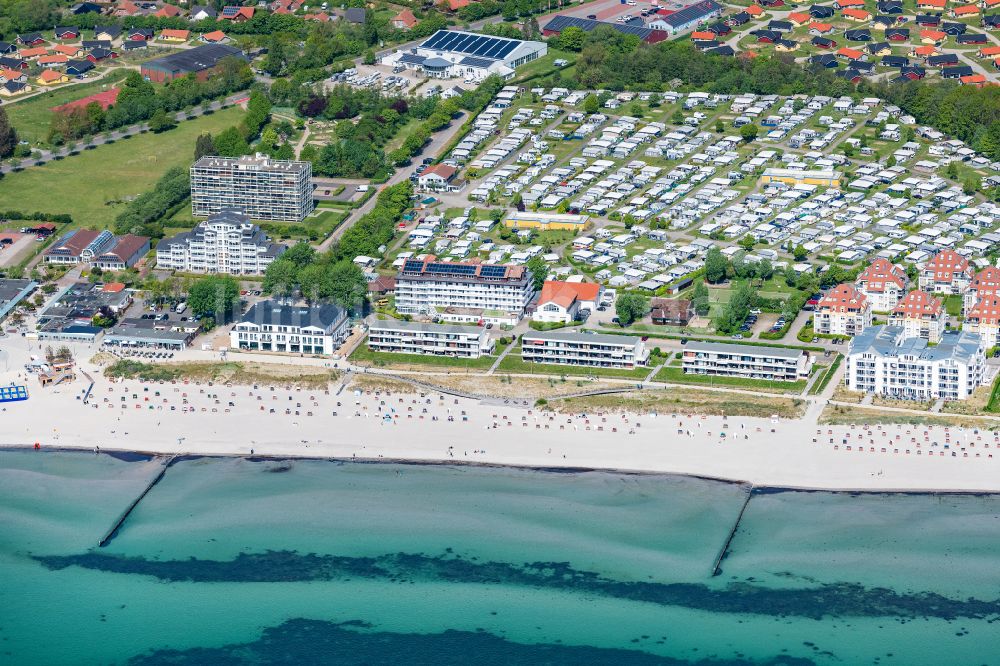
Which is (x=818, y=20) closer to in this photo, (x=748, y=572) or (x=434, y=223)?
(x=434, y=223)

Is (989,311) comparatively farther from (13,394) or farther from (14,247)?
(14,247)

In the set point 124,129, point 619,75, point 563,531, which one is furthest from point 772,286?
point 124,129

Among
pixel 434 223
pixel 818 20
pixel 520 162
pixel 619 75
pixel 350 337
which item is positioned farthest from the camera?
pixel 818 20

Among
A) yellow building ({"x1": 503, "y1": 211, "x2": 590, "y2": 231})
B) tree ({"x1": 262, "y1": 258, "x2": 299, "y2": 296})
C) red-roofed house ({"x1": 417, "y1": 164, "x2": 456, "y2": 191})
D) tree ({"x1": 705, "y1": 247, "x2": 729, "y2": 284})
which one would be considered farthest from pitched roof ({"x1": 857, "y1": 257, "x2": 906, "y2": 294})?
tree ({"x1": 262, "y1": 258, "x2": 299, "y2": 296})

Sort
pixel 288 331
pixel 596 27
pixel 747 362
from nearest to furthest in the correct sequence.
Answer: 1. pixel 747 362
2. pixel 288 331
3. pixel 596 27

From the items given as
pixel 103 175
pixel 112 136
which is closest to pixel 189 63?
pixel 112 136

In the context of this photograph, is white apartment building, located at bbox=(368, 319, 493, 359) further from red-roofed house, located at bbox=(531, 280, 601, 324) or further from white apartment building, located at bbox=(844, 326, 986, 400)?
white apartment building, located at bbox=(844, 326, 986, 400)

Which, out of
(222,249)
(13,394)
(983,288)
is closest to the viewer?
(13,394)
